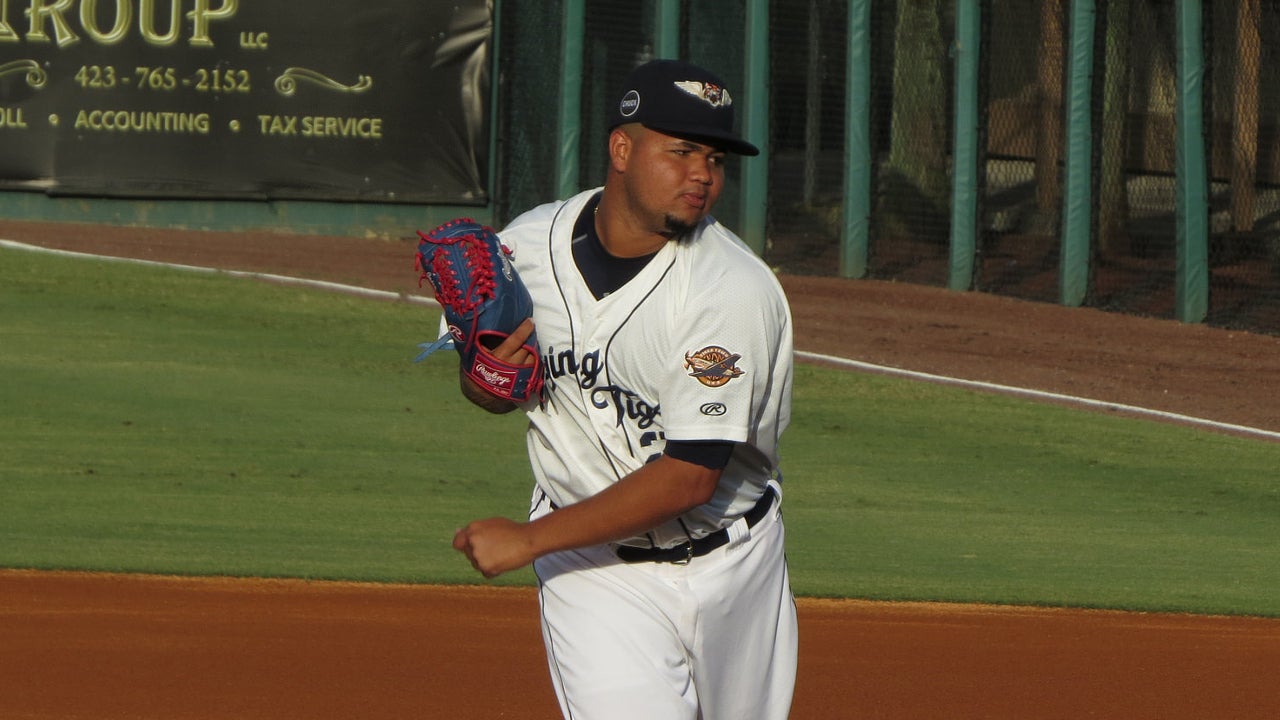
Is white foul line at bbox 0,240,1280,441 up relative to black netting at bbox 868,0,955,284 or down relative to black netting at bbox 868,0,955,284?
down

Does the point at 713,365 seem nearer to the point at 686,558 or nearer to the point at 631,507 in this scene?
the point at 631,507

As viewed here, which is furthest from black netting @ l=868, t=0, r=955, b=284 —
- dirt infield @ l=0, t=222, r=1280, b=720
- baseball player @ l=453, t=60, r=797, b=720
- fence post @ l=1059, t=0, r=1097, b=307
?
baseball player @ l=453, t=60, r=797, b=720

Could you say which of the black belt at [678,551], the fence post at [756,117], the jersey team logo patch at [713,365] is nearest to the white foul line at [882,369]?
the fence post at [756,117]

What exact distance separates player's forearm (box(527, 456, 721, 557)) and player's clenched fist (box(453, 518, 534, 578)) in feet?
0.08

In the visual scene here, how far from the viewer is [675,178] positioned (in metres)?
3.71

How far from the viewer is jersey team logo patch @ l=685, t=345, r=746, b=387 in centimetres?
360

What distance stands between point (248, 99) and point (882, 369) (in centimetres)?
828


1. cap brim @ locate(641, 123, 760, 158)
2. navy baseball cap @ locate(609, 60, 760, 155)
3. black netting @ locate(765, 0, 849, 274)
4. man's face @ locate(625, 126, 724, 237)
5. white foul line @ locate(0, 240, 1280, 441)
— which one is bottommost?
white foul line @ locate(0, 240, 1280, 441)

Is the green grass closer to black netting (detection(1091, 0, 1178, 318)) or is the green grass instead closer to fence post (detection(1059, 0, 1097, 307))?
fence post (detection(1059, 0, 1097, 307))

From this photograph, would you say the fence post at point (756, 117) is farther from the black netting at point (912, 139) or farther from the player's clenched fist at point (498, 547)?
the player's clenched fist at point (498, 547)

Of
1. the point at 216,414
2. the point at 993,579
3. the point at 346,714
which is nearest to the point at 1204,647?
the point at 993,579

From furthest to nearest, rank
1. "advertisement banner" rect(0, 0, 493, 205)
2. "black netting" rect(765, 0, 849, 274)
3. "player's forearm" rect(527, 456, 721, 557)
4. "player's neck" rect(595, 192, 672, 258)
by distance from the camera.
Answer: "black netting" rect(765, 0, 849, 274) < "advertisement banner" rect(0, 0, 493, 205) < "player's neck" rect(595, 192, 672, 258) < "player's forearm" rect(527, 456, 721, 557)

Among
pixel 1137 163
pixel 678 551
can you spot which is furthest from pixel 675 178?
pixel 1137 163

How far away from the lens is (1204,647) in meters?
7.41
